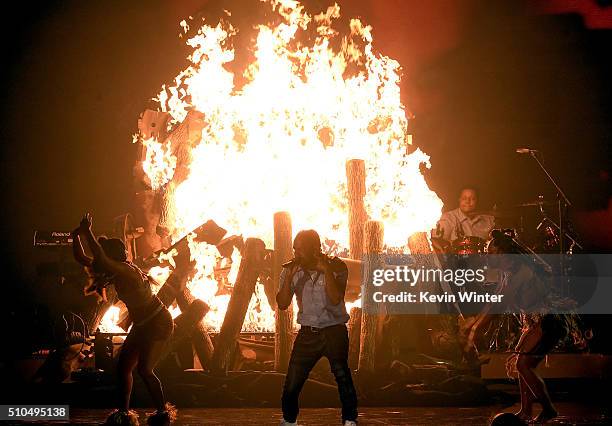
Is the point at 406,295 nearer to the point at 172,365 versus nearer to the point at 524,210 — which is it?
the point at 172,365

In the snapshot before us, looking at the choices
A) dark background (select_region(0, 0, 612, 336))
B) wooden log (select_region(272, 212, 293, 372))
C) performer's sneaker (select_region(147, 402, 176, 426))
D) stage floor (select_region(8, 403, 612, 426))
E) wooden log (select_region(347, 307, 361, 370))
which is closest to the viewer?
performer's sneaker (select_region(147, 402, 176, 426))

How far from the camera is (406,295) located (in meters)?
10.4

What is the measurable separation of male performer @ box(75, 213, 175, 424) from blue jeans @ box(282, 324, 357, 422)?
1.51 meters

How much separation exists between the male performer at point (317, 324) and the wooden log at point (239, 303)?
9.86ft

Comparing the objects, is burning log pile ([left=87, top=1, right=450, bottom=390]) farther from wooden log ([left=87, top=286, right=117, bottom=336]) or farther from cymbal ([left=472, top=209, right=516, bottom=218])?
cymbal ([left=472, top=209, right=516, bottom=218])

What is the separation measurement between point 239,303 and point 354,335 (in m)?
1.61

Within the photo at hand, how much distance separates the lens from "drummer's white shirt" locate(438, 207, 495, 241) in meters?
13.2

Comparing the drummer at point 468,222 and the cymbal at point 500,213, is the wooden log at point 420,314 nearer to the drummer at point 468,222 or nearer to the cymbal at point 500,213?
the drummer at point 468,222

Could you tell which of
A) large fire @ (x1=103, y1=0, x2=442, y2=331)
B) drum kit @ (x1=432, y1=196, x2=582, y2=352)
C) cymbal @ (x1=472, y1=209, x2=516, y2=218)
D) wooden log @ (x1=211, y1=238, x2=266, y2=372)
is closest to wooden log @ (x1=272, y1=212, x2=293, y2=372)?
wooden log @ (x1=211, y1=238, x2=266, y2=372)

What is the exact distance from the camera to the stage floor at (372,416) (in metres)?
7.34

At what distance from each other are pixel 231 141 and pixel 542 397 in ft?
23.6

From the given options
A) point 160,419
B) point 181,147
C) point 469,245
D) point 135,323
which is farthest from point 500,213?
point 160,419

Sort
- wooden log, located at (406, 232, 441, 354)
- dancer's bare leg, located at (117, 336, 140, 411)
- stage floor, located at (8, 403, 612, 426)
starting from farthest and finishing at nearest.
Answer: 1. wooden log, located at (406, 232, 441, 354)
2. stage floor, located at (8, 403, 612, 426)
3. dancer's bare leg, located at (117, 336, 140, 411)

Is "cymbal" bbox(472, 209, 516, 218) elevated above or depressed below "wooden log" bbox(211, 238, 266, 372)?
above
